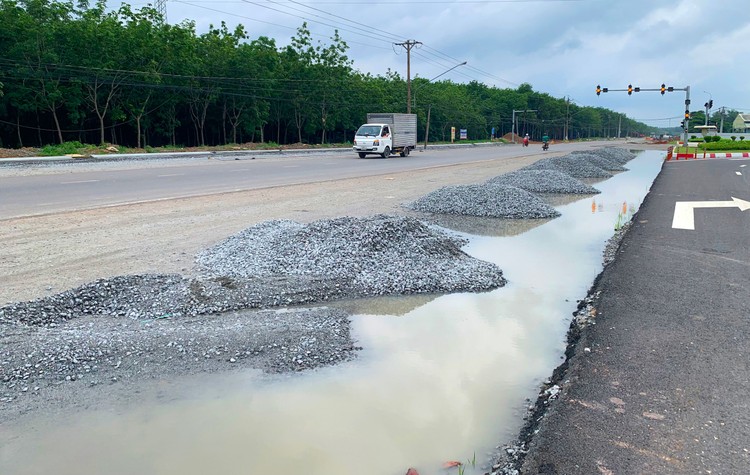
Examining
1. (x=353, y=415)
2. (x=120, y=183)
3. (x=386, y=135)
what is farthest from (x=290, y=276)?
(x=386, y=135)

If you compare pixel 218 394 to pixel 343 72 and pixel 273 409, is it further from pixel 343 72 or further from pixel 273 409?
pixel 343 72

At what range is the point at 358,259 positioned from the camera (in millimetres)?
7488

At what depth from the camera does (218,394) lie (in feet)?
13.8

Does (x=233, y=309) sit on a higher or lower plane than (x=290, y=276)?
lower

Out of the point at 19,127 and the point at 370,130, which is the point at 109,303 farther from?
the point at 19,127

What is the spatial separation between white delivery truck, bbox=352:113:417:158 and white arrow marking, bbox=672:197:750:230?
23075 mm

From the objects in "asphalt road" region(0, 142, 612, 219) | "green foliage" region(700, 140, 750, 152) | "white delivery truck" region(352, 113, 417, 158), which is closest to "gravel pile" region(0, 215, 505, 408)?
"asphalt road" region(0, 142, 612, 219)

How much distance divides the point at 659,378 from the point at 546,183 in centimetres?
1499

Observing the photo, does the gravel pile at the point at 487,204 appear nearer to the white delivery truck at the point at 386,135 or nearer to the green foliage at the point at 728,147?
the white delivery truck at the point at 386,135

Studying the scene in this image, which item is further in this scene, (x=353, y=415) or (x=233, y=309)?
(x=233, y=309)

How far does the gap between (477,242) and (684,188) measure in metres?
11.6

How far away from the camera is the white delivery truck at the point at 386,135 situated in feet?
117

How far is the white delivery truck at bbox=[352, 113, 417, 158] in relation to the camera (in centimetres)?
3559

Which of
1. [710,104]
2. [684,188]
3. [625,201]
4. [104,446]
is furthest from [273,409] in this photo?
[710,104]
